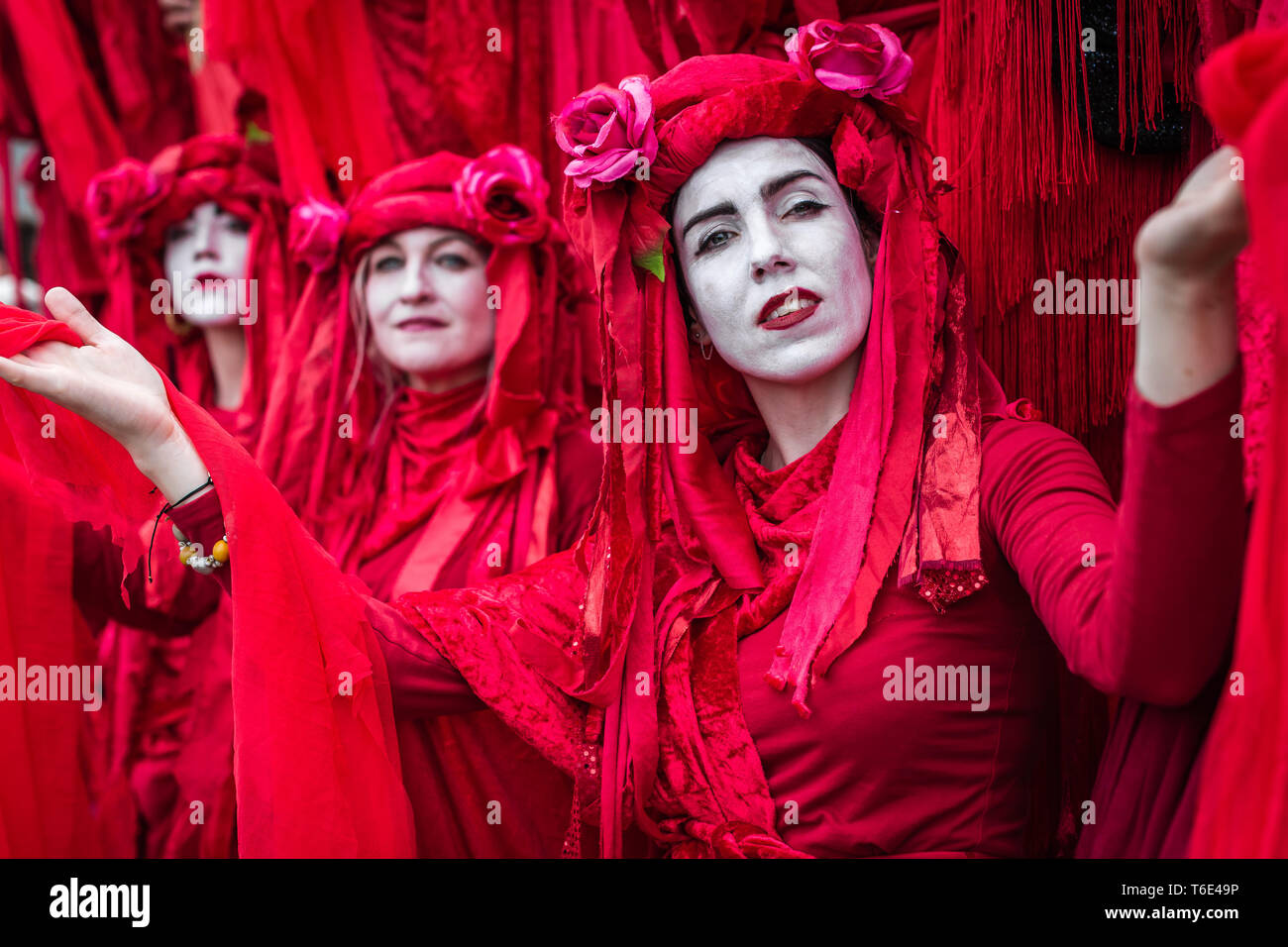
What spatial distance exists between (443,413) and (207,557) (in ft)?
2.54

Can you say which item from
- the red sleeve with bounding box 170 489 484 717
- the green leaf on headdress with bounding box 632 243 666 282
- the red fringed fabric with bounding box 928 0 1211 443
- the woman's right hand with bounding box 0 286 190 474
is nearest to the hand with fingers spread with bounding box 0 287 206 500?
the woman's right hand with bounding box 0 286 190 474

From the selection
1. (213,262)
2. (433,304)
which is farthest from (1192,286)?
(213,262)

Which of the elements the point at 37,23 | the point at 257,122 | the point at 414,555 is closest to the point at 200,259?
the point at 257,122

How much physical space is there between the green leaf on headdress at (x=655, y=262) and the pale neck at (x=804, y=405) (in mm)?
184

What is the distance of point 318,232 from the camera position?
8.08 ft

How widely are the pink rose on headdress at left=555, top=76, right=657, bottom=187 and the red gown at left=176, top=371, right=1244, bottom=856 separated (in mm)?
419

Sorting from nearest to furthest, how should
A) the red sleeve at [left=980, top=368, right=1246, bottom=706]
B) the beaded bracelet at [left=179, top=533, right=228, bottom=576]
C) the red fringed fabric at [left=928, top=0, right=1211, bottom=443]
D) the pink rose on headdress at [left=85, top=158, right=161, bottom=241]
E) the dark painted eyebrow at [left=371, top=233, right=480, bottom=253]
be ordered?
the red sleeve at [left=980, top=368, right=1246, bottom=706], the beaded bracelet at [left=179, top=533, right=228, bottom=576], the red fringed fabric at [left=928, top=0, right=1211, bottom=443], the dark painted eyebrow at [left=371, top=233, right=480, bottom=253], the pink rose on headdress at [left=85, top=158, right=161, bottom=241]

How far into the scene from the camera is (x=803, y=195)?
1767 mm

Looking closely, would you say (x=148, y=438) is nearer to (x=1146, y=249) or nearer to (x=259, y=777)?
(x=259, y=777)

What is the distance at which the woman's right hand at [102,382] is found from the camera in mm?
1584

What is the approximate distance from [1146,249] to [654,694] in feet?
2.83

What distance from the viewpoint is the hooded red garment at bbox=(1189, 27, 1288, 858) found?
1.11 metres

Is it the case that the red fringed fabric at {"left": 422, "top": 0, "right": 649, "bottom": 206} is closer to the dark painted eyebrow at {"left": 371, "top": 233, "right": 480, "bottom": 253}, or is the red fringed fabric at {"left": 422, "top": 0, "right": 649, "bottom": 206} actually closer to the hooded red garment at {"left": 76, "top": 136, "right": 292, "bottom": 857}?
the dark painted eyebrow at {"left": 371, "top": 233, "right": 480, "bottom": 253}

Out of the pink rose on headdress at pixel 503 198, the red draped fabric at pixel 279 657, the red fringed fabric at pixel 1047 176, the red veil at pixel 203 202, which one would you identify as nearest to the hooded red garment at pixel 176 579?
the red veil at pixel 203 202
